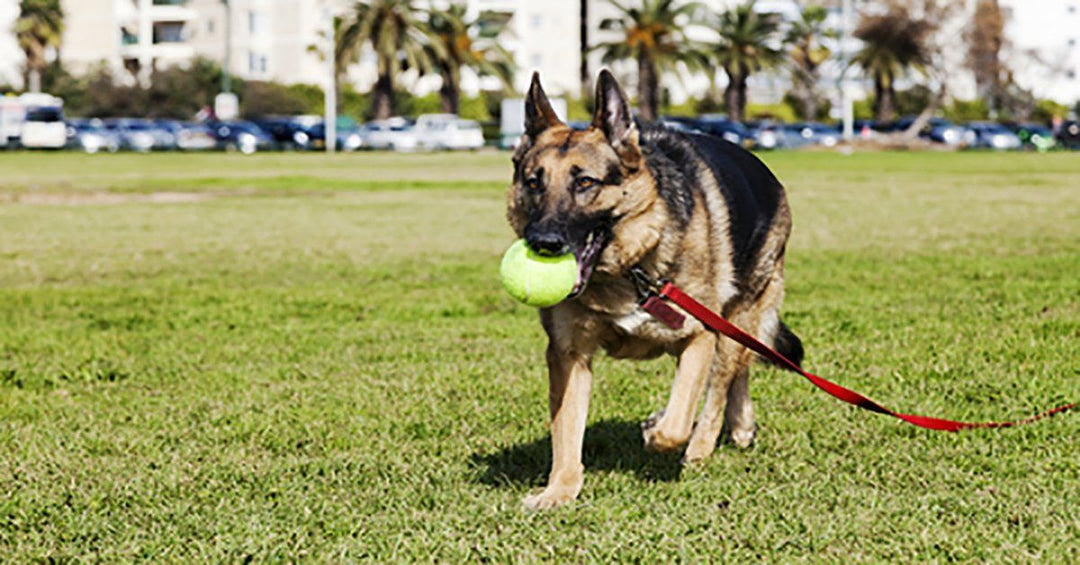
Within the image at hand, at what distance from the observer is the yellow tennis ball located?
4.87 metres

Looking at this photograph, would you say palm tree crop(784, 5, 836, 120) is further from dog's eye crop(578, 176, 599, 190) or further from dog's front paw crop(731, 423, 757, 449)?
dog's eye crop(578, 176, 599, 190)

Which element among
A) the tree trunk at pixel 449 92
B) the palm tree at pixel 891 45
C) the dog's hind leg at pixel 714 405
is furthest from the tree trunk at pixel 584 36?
the dog's hind leg at pixel 714 405

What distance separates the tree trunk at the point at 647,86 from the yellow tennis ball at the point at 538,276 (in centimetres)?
7188

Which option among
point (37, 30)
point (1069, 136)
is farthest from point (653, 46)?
point (37, 30)

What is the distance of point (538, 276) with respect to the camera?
4859 millimetres

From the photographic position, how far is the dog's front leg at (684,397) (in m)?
5.36

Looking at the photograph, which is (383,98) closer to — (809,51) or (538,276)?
(809,51)

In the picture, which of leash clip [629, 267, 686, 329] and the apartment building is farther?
the apartment building

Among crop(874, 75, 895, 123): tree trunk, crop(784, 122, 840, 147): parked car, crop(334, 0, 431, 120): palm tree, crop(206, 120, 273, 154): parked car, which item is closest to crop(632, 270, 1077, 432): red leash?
crop(206, 120, 273, 154): parked car

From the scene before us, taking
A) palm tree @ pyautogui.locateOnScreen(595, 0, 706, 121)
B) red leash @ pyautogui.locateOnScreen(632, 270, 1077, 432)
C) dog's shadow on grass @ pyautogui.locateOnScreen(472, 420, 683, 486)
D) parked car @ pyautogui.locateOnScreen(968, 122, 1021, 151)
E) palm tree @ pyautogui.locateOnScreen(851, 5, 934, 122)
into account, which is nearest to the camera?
red leash @ pyautogui.locateOnScreen(632, 270, 1077, 432)

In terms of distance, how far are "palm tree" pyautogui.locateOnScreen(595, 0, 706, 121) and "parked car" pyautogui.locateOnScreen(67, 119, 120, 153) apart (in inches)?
1066

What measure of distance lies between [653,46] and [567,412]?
236 feet

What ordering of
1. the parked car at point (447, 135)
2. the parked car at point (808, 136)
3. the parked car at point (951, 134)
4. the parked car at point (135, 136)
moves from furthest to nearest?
the parked car at point (808, 136) < the parked car at point (951, 134) < the parked car at point (447, 135) < the parked car at point (135, 136)

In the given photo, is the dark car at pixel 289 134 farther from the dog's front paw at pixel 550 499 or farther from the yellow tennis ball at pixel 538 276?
the yellow tennis ball at pixel 538 276
